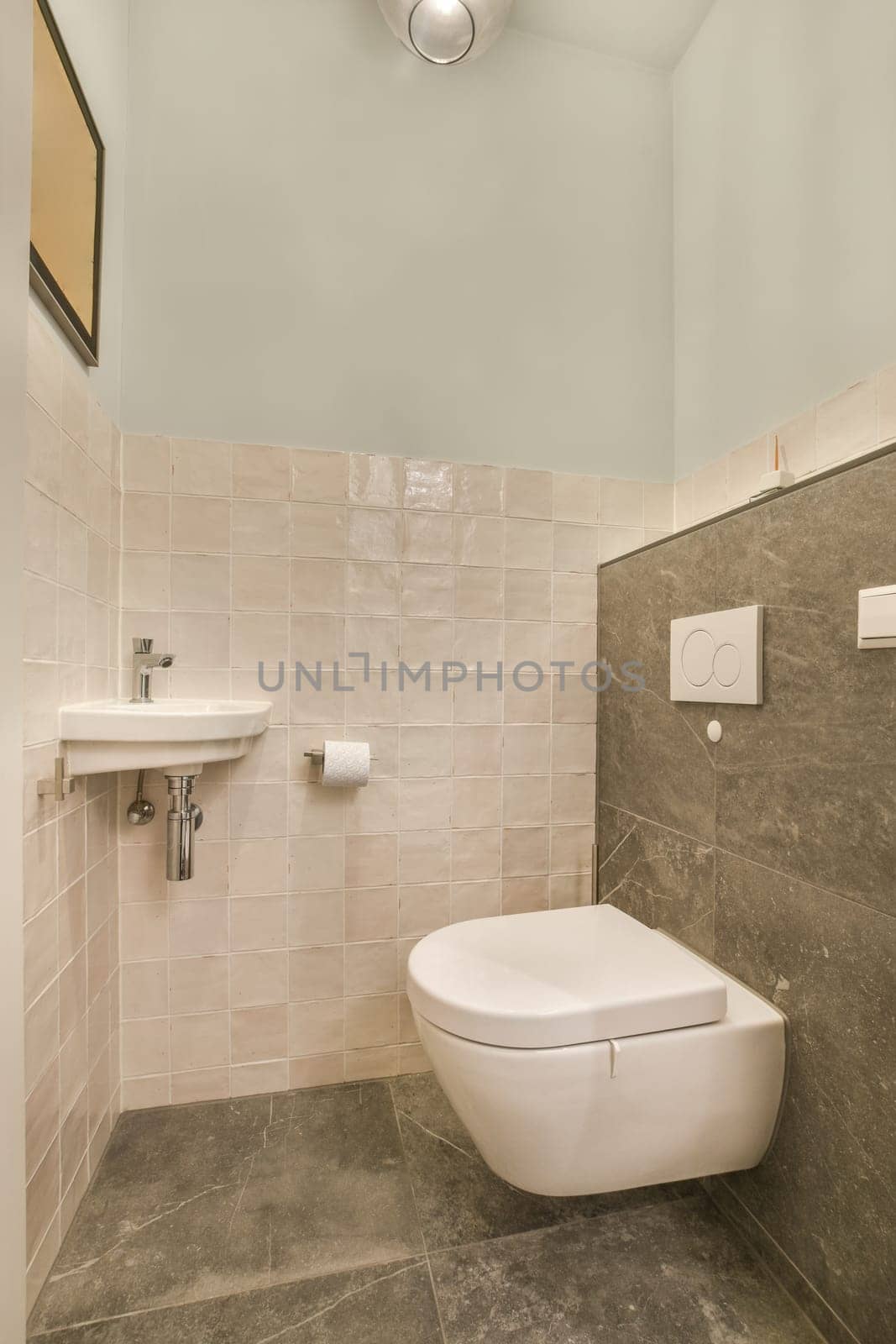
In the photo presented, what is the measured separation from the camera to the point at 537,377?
167 cm

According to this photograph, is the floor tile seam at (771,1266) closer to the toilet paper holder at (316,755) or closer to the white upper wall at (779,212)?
the toilet paper holder at (316,755)

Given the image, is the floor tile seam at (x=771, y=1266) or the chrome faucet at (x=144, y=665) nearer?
the floor tile seam at (x=771, y=1266)

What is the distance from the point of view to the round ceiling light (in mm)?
1410

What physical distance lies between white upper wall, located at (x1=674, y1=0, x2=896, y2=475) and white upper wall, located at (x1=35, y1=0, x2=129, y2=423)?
Answer: 1.40 metres

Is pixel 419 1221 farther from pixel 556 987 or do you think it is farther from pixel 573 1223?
pixel 556 987

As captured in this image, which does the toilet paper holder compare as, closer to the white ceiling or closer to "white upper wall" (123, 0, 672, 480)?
"white upper wall" (123, 0, 672, 480)

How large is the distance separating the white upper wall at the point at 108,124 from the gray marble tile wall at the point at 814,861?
1.28 meters

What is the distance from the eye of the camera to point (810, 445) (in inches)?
51.3

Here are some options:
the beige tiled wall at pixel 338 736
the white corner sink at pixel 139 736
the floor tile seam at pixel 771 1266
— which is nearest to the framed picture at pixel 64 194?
the beige tiled wall at pixel 338 736

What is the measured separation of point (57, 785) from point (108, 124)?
1373mm

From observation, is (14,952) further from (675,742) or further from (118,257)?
(118,257)

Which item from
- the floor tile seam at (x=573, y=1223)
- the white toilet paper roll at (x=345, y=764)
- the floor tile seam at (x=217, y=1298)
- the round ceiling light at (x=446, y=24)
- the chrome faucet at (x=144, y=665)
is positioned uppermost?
the round ceiling light at (x=446, y=24)

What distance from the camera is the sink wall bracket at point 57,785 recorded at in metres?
1.00

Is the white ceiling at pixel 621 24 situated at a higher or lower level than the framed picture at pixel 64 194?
higher
